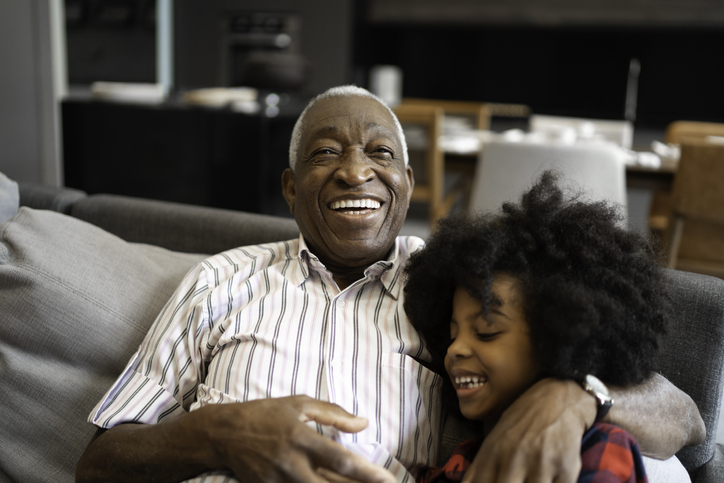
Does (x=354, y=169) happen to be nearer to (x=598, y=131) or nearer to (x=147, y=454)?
(x=147, y=454)

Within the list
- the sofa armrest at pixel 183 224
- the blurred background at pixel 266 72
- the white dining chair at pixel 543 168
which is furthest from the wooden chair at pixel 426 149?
the sofa armrest at pixel 183 224

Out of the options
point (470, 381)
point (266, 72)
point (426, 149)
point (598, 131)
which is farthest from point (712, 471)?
point (598, 131)

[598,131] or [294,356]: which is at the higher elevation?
[598,131]

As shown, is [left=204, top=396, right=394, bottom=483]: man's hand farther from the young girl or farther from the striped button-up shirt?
the young girl

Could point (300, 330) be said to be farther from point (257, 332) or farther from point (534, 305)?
point (534, 305)

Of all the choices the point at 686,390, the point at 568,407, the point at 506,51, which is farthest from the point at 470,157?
the point at 506,51

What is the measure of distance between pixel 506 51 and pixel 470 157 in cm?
381

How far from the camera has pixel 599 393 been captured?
2.87ft

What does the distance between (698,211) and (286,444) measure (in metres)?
2.54

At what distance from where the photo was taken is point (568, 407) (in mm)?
839

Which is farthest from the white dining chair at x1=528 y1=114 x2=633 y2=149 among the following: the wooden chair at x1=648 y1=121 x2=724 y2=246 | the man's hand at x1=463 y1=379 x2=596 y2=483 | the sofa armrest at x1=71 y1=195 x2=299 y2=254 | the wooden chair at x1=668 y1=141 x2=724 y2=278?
the man's hand at x1=463 y1=379 x2=596 y2=483

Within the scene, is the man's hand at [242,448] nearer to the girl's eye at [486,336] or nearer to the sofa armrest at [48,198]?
the girl's eye at [486,336]

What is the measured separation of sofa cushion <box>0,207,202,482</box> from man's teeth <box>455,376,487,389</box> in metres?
0.73

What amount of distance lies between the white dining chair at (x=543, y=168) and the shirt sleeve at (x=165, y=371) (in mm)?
1683
